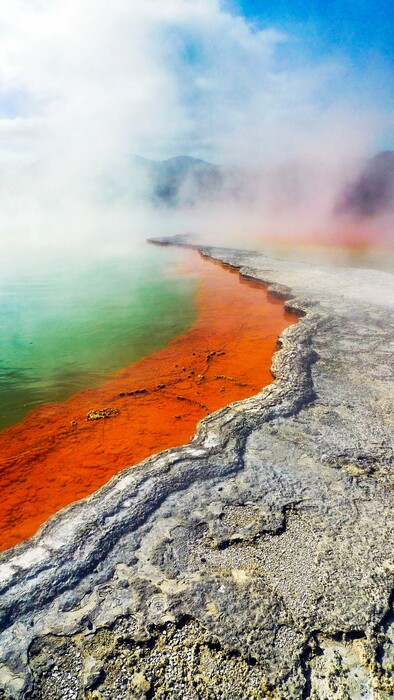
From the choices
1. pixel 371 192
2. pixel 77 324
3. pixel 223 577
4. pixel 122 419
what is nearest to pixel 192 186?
pixel 371 192

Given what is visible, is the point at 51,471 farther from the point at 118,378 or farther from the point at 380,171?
the point at 380,171

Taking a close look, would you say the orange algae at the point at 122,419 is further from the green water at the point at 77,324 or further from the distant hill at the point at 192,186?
the distant hill at the point at 192,186

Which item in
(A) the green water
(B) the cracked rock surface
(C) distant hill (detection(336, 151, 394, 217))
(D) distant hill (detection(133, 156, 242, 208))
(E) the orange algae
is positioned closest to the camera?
(B) the cracked rock surface

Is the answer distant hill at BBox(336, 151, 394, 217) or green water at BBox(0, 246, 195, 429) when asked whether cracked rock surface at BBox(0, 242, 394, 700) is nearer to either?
green water at BBox(0, 246, 195, 429)

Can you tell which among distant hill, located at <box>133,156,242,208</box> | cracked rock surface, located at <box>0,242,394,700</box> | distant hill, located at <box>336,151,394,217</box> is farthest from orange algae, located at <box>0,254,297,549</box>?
distant hill, located at <box>133,156,242,208</box>

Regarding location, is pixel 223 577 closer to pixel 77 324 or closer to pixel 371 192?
pixel 77 324

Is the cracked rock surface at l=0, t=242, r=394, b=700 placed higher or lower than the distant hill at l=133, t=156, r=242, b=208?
lower

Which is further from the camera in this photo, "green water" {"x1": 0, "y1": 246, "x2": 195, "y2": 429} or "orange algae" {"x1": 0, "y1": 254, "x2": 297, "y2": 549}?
"green water" {"x1": 0, "y1": 246, "x2": 195, "y2": 429}
